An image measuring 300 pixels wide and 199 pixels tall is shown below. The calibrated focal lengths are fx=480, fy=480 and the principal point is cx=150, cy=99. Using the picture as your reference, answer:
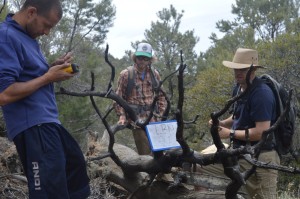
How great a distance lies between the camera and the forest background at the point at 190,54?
1258 cm

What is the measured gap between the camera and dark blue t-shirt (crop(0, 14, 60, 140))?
8.66 feet

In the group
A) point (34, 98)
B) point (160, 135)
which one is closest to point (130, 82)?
point (160, 135)

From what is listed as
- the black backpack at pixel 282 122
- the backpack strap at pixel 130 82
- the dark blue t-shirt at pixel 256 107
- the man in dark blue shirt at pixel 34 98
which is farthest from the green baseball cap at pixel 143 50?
the man in dark blue shirt at pixel 34 98

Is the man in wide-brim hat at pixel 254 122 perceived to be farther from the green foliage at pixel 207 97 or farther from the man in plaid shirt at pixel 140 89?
the green foliage at pixel 207 97

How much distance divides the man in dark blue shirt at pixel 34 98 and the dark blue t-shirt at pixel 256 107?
1.74 metres

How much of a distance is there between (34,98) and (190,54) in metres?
19.0

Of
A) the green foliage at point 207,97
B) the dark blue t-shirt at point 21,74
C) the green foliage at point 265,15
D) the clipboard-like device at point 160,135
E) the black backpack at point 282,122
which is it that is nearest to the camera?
the dark blue t-shirt at point 21,74

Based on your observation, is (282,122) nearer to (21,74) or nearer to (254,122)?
(254,122)

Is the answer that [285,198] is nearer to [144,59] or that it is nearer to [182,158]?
[182,158]

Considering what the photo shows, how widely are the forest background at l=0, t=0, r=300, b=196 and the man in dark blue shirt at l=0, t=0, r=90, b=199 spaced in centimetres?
485

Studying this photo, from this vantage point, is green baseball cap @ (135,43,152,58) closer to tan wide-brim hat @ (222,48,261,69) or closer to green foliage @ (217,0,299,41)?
tan wide-brim hat @ (222,48,261,69)

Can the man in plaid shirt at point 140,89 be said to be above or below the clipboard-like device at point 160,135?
above

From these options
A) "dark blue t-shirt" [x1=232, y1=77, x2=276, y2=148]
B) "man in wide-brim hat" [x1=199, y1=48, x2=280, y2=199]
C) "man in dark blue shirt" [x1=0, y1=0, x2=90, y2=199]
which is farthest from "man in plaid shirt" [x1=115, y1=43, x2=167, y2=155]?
"man in dark blue shirt" [x1=0, y1=0, x2=90, y2=199]

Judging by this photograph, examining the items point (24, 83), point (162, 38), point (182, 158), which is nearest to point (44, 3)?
point (24, 83)
